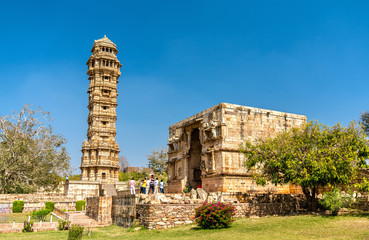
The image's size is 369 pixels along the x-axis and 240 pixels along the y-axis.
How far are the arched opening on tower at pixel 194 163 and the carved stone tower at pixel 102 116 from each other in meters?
20.8

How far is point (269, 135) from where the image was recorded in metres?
22.8

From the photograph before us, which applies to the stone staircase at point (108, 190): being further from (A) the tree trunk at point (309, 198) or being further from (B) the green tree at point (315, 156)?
(A) the tree trunk at point (309, 198)

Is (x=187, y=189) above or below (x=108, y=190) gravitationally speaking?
above

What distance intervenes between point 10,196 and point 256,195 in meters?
19.2

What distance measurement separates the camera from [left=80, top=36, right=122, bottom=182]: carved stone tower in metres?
44.1

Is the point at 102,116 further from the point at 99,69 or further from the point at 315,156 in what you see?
the point at 315,156

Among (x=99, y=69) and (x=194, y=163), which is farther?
(x=99, y=69)

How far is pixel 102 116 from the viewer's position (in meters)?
46.2

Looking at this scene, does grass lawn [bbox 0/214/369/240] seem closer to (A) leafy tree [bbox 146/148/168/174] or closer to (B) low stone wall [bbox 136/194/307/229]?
(B) low stone wall [bbox 136/194/307/229]

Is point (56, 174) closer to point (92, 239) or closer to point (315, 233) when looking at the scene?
point (92, 239)

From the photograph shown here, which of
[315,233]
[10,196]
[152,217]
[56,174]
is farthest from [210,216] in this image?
[56,174]

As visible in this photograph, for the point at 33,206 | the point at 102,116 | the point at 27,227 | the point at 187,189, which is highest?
the point at 102,116

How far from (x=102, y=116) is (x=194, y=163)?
24.0m

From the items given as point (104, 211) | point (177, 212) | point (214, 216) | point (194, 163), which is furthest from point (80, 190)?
point (214, 216)
